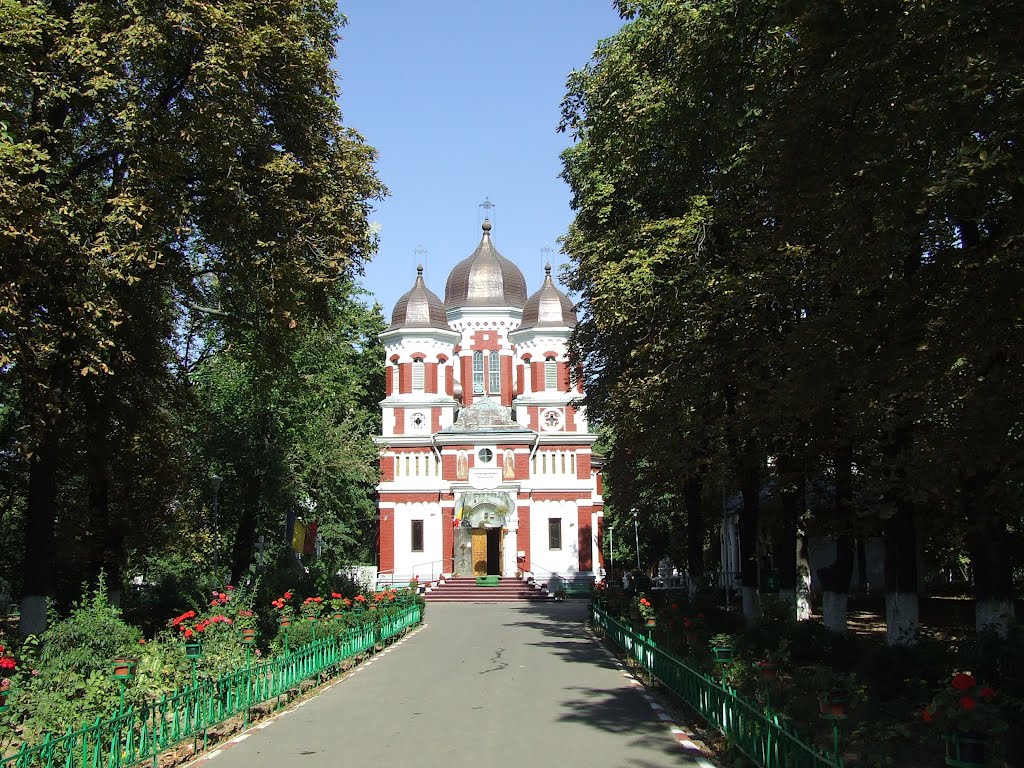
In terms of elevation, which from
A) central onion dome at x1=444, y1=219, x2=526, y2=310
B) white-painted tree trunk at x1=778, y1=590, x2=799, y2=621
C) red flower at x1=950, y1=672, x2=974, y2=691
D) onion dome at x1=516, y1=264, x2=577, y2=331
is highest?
central onion dome at x1=444, y1=219, x2=526, y2=310

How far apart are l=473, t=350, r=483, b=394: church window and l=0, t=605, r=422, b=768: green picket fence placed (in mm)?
38068

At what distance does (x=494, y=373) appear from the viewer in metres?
54.9

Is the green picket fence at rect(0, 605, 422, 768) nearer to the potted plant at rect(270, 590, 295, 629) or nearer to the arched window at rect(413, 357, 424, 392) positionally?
the potted plant at rect(270, 590, 295, 629)

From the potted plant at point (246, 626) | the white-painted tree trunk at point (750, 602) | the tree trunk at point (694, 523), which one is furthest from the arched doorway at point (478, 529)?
the potted plant at point (246, 626)

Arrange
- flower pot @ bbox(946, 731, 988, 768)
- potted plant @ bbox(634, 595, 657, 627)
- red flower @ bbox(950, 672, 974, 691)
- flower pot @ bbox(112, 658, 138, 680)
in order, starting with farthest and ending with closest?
1. potted plant @ bbox(634, 595, 657, 627)
2. flower pot @ bbox(112, 658, 138, 680)
3. red flower @ bbox(950, 672, 974, 691)
4. flower pot @ bbox(946, 731, 988, 768)

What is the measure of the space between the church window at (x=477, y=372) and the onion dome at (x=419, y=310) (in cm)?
229

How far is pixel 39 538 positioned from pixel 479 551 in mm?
34916

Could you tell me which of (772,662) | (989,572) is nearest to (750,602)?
(989,572)

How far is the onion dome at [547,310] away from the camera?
52344mm

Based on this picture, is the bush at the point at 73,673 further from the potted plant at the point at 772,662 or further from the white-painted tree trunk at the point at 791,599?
the white-painted tree trunk at the point at 791,599

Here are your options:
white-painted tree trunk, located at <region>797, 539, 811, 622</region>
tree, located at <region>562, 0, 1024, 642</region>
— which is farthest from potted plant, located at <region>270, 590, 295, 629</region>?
white-painted tree trunk, located at <region>797, 539, 811, 622</region>

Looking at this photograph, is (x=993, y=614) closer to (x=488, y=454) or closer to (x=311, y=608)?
(x=311, y=608)

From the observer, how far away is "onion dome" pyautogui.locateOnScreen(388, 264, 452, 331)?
53281 mm

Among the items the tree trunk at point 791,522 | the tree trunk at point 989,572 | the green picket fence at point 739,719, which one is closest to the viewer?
the green picket fence at point 739,719
